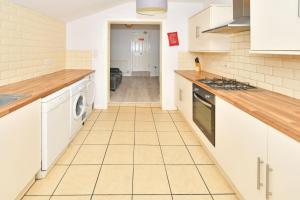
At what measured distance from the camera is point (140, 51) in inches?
468

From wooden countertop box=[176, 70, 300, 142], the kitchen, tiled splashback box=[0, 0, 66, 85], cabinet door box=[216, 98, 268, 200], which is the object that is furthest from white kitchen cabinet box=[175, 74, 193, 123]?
tiled splashback box=[0, 0, 66, 85]

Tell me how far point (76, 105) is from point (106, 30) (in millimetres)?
2186

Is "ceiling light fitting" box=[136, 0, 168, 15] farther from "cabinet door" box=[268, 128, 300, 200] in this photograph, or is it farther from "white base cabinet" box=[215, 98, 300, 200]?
"cabinet door" box=[268, 128, 300, 200]

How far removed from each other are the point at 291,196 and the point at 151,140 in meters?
2.38

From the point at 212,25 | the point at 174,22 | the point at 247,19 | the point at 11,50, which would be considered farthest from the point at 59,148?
the point at 174,22

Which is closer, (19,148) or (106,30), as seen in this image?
(19,148)

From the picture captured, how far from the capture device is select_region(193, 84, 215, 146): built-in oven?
2.68 meters

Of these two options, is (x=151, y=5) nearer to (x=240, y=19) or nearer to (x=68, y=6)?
(x=240, y=19)

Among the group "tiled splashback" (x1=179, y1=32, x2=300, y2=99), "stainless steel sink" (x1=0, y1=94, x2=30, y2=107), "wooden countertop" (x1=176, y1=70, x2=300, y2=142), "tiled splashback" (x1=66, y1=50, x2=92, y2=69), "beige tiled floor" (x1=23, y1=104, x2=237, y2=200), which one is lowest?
"beige tiled floor" (x1=23, y1=104, x2=237, y2=200)

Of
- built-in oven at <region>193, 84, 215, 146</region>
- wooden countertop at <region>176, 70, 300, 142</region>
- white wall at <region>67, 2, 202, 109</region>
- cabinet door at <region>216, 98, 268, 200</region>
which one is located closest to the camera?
wooden countertop at <region>176, 70, 300, 142</region>

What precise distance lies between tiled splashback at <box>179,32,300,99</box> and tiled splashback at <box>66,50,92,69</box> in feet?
7.89

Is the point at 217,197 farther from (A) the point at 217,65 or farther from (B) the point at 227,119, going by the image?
(A) the point at 217,65

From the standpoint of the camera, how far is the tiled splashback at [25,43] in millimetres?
2779

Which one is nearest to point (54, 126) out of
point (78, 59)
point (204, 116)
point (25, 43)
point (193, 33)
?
point (25, 43)
